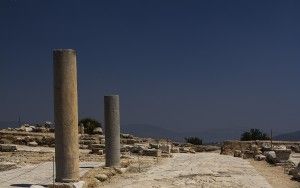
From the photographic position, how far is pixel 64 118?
1251 centimetres

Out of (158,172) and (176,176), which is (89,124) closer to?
(158,172)

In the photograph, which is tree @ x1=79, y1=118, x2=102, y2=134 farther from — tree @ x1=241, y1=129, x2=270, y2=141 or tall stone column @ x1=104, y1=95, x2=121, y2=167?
tall stone column @ x1=104, y1=95, x2=121, y2=167

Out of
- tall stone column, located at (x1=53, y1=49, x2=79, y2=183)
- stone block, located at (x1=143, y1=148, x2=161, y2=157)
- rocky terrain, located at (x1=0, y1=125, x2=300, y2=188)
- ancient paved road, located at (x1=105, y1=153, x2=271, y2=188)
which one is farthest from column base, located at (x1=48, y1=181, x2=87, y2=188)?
stone block, located at (x1=143, y1=148, x2=161, y2=157)

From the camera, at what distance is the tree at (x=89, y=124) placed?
38.8 m

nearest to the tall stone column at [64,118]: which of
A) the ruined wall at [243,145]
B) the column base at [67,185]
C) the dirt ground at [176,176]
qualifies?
the column base at [67,185]

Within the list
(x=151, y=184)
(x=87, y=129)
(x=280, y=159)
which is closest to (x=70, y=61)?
(x=151, y=184)

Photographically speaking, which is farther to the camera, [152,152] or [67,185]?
[152,152]

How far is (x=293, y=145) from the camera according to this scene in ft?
98.5

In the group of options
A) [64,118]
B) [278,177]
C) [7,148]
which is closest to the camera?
[64,118]

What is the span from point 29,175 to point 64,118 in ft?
9.60

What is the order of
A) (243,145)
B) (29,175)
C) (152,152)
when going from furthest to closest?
1. (243,145)
2. (152,152)
3. (29,175)

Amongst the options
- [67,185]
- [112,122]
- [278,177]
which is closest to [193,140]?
[278,177]

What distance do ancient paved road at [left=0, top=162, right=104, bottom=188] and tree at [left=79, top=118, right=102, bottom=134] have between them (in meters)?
20.7

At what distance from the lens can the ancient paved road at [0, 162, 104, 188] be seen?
41.8ft
